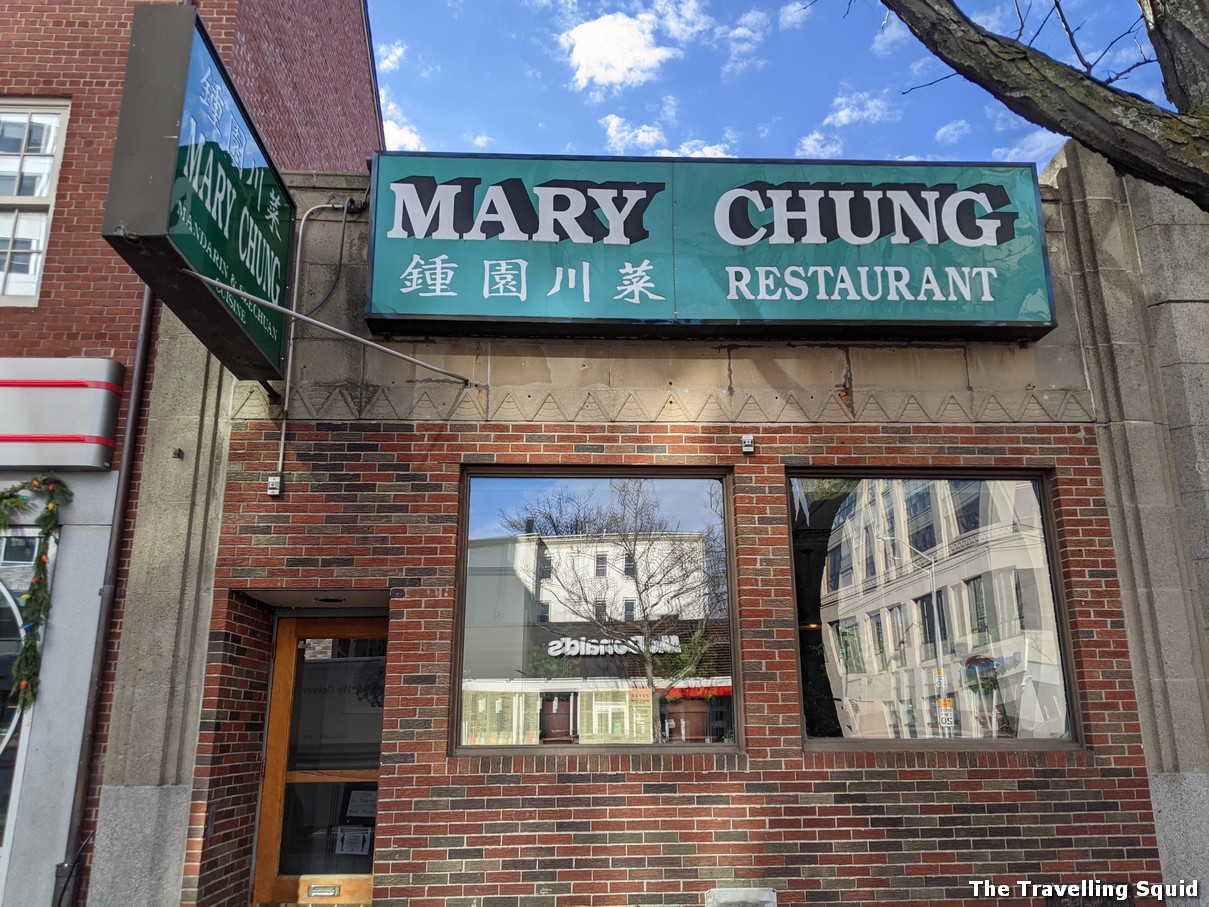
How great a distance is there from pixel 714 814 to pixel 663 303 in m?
3.24

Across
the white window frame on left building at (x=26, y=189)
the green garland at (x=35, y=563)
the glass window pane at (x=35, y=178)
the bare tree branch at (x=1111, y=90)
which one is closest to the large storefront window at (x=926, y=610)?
the bare tree branch at (x=1111, y=90)

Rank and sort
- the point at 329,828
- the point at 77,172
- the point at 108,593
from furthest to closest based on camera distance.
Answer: the point at 77,172 < the point at 329,828 < the point at 108,593

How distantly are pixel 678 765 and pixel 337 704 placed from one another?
2.41 metres

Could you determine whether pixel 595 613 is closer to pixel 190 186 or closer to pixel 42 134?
pixel 190 186

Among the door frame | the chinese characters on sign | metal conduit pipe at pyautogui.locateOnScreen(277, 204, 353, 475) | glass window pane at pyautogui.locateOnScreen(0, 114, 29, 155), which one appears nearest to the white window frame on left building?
glass window pane at pyautogui.locateOnScreen(0, 114, 29, 155)

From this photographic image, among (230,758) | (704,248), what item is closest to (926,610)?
(704,248)

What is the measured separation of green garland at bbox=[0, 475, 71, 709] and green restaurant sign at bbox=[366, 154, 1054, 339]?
2380 mm

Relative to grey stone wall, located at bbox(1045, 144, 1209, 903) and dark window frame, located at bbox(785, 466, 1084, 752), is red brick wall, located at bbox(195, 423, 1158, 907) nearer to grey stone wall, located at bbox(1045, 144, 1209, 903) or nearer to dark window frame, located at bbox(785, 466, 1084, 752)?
dark window frame, located at bbox(785, 466, 1084, 752)

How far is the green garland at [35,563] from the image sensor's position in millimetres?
5859

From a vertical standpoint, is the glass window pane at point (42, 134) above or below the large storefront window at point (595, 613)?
above

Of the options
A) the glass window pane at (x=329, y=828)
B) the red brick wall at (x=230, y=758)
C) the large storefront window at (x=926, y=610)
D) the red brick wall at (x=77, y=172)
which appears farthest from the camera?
the red brick wall at (x=77, y=172)

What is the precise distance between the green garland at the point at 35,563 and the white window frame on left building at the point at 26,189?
1.45m

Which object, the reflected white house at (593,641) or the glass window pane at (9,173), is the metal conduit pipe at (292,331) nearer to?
the reflected white house at (593,641)

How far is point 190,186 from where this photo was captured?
4547 mm
